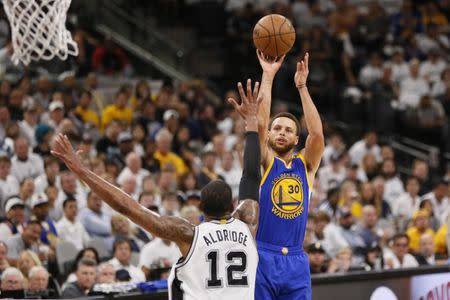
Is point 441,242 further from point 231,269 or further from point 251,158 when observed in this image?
point 231,269

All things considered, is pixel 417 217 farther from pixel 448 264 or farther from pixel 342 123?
pixel 342 123

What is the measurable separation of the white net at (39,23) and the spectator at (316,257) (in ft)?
10.9

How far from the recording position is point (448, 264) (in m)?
11.4

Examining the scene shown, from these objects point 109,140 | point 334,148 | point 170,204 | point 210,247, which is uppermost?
point 334,148

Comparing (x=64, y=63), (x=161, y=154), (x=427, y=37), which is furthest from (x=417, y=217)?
(x=427, y=37)

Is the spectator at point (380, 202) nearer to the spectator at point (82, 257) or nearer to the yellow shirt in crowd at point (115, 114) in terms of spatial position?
the yellow shirt in crowd at point (115, 114)

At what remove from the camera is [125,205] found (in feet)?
20.5

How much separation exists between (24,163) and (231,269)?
6.68 metres

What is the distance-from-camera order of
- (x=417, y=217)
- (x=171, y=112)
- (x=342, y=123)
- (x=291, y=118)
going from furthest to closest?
(x=342, y=123)
(x=171, y=112)
(x=417, y=217)
(x=291, y=118)

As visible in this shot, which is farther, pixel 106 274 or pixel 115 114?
pixel 115 114

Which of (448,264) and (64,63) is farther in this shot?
(64,63)

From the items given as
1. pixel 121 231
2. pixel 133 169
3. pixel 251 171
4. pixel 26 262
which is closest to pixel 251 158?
pixel 251 171

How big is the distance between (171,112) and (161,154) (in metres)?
1.22

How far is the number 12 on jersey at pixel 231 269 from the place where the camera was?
6383 mm
